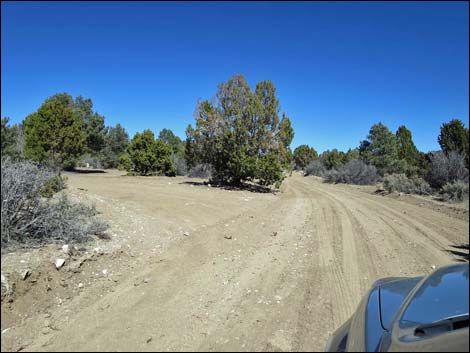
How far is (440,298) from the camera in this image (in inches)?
81.7

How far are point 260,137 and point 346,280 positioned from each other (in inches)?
556

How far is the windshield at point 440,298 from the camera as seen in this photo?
75.1 inches

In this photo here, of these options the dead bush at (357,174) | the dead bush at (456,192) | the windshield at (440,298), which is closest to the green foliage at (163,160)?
the dead bush at (357,174)

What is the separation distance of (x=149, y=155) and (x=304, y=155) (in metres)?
50.6

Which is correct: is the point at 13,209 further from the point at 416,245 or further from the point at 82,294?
the point at 416,245

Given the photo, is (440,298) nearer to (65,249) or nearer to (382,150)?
(65,249)

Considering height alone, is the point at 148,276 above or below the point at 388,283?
below

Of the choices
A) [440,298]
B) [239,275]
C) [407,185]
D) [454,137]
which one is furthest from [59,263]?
[454,137]

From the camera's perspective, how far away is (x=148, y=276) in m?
5.09

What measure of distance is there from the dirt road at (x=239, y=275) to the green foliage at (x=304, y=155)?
63883 mm

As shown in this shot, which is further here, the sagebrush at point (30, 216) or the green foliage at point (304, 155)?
the green foliage at point (304, 155)

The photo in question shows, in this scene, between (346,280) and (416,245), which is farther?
(416,245)

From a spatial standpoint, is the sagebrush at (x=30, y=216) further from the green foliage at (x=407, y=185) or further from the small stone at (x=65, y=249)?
the green foliage at (x=407, y=185)

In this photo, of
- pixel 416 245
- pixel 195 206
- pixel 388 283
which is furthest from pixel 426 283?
pixel 195 206
